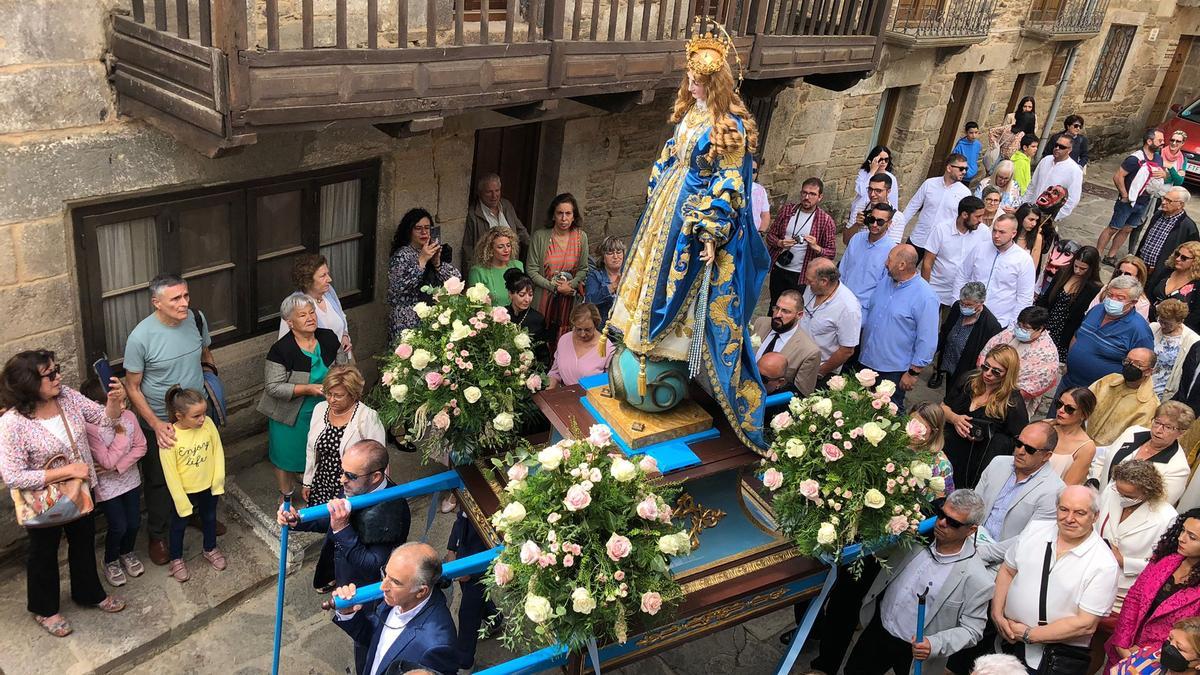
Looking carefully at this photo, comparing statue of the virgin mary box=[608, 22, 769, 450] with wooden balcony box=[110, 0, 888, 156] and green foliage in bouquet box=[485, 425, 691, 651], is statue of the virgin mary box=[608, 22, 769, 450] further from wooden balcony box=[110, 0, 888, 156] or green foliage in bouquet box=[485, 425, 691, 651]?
wooden balcony box=[110, 0, 888, 156]

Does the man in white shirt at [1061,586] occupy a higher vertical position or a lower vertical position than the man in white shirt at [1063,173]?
lower

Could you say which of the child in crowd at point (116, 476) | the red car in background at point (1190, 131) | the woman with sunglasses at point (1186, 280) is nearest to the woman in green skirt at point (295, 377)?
the child in crowd at point (116, 476)

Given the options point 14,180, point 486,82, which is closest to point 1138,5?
point 486,82

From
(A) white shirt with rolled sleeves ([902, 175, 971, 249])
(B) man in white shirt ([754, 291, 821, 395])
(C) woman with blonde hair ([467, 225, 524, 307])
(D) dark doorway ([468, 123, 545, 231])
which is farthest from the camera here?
(A) white shirt with rolled sleeves ([902, 175, 971, 249])

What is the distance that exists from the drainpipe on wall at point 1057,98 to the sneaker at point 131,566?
1565 centimetres

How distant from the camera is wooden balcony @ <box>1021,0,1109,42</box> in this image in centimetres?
1527

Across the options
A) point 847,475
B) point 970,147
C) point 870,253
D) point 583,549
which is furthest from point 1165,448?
point 970,147

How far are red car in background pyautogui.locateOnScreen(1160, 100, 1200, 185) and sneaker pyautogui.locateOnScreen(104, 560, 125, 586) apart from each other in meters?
18.4

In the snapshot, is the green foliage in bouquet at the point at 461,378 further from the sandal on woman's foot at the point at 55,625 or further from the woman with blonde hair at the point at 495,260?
the sandal on woman's foot at the point at 55,625

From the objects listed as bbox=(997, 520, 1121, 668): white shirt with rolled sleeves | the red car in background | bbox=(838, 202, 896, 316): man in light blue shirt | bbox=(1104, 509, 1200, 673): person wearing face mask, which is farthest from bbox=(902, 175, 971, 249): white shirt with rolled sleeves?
the red car in background

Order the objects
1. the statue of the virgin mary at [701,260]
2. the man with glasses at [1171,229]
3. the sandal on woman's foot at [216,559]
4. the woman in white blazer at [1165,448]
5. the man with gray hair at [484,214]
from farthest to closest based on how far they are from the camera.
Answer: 1. the man with glasses at [1171,229]
2. the man with gray hair at [484,214]
3. the sandal on woman's foot at [216,559]
4. the woman in white blazer at [1165,448]
5. the statue of the virgin mary at [701,260]

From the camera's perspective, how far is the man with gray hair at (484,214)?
8.16m

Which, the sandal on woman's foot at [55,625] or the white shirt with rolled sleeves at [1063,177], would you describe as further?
the white shirt with rolled sleeves at [1063,177]

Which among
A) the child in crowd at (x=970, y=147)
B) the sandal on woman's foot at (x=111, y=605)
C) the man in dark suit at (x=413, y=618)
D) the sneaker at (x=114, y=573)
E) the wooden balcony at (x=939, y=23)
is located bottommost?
the sandal on woman's foot at (x=111, y=605)
